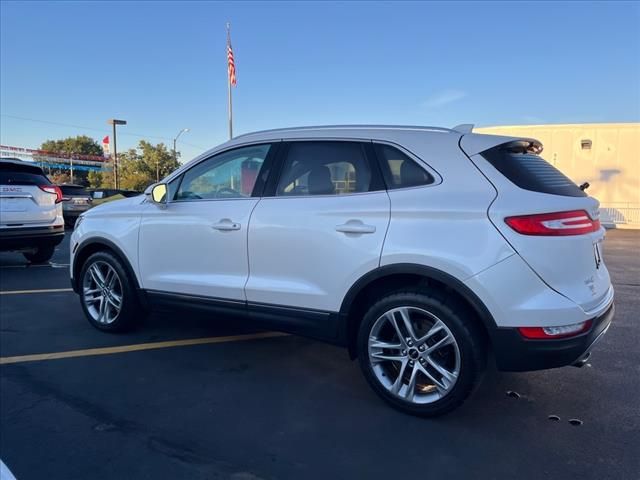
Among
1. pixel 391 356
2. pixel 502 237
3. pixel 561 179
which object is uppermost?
pixel 561 179

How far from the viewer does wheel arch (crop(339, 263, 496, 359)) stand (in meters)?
2.82

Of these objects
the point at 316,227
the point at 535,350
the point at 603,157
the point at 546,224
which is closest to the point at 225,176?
the point at 316,227

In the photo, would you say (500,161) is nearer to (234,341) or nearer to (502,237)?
(502,237)

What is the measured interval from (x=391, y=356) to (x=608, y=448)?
131cm

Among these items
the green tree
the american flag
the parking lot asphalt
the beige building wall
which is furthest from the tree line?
the parking lot asphalt

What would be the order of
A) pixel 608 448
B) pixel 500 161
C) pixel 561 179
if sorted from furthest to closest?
pixel 561 179 < pixel 500 161 < pixel 608 448

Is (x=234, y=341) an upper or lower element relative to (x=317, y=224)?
lower

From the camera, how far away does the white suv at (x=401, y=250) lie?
2727 mm

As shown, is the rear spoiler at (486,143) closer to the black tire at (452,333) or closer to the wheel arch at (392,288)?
the wheel arch at (392,288)

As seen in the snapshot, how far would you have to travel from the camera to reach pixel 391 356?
10.4ft

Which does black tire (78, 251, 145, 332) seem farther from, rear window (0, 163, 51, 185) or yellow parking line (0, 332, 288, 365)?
rear window (0, 163, 51, 185)

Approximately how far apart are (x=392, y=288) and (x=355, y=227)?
0.47 m

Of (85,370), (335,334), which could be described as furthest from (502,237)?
(85,370)

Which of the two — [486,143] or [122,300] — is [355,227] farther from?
[122,300]
